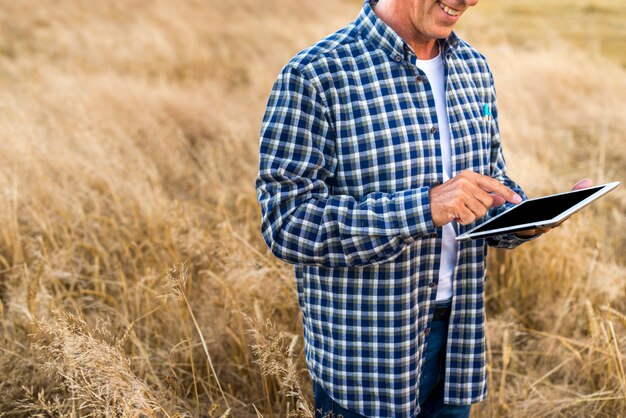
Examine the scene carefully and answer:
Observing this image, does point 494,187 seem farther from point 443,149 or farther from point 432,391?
point 432,391

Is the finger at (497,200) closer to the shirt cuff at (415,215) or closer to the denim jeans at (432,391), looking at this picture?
the shirt cuff at (415,215)

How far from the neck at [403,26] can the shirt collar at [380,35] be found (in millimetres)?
34

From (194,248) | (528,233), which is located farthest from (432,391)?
(194,248)

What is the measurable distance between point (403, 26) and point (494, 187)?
50 cm

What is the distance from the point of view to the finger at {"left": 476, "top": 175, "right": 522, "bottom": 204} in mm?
1361

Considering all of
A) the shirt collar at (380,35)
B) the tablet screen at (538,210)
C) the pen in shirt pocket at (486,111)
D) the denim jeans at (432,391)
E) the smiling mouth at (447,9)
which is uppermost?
the smiling mouth at (447,9)

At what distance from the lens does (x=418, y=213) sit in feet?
4.51

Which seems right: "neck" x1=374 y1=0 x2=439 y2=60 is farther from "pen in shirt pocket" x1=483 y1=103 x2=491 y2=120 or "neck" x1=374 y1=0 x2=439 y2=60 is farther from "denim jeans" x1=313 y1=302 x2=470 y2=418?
"denim jeans" x1=313 y1=302 x2=470 y2=418

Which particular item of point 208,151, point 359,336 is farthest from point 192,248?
point 208,151

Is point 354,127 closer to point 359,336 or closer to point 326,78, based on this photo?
point 326,78

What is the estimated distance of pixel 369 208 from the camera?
1417 millimetres

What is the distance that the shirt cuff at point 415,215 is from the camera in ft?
4.50

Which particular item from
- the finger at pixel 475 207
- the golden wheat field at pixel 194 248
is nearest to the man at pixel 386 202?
the finger at pixel 475 207

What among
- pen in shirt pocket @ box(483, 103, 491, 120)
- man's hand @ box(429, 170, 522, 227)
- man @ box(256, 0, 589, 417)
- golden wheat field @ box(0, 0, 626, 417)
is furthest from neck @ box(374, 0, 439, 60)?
golden wheat field @ box(0, 0, 626, 417)
